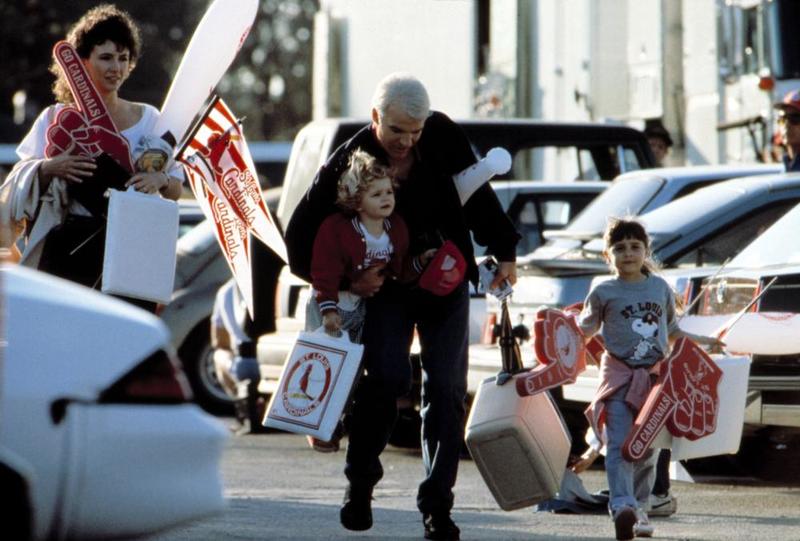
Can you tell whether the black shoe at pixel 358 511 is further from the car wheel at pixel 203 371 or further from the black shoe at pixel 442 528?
the car wheel at pixel 203 371

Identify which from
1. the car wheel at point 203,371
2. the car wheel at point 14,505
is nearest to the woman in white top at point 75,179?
the car wheel at point 14,505

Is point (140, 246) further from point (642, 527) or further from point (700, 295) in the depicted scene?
point (700, 295)

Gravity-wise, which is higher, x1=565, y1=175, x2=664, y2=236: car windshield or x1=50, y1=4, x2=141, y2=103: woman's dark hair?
x1=50, y1=4, x2=141, y2=103: woman's dark hair

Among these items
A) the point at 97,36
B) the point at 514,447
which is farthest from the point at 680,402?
the point at 97,36

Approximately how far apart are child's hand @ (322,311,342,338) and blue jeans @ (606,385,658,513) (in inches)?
46.9

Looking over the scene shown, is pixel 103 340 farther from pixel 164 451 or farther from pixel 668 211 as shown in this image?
pixel 668 211

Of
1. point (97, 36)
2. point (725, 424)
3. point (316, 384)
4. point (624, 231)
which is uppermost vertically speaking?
point (97, 36)

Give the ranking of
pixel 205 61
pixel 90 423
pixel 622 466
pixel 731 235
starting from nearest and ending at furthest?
1. pixel 90 423
2. pixel 205 61
3. pixel 622 466
4. pixel 731 235

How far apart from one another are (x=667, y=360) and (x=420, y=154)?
124cm

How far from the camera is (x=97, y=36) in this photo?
7223 millimetres

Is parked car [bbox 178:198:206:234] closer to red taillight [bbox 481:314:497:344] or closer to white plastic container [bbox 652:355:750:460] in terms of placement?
red taillight [bbox 481:314:497:344]

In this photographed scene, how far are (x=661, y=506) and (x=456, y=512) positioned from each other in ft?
2.72

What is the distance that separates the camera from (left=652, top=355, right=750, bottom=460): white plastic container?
25.0ft

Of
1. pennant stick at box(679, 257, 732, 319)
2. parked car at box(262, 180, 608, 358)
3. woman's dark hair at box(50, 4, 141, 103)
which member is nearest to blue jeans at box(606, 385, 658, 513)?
pennant stick at box(679, 257, 732, 319)
